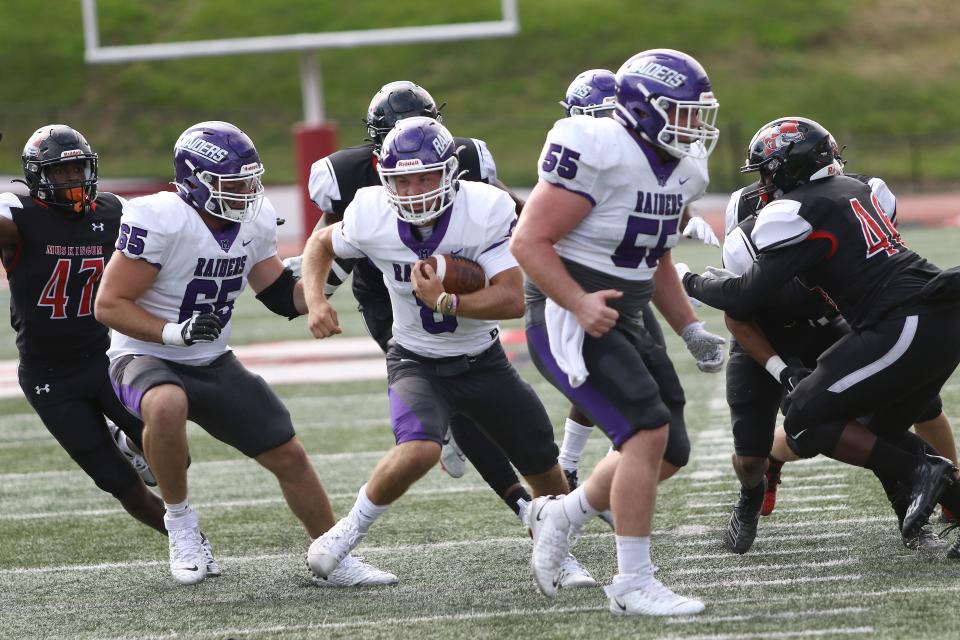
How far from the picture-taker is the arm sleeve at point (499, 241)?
13.1ft

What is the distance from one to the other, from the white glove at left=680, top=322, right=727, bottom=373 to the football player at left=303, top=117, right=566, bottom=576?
0.50 meters

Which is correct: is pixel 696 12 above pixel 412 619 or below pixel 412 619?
below

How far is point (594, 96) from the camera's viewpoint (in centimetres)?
521

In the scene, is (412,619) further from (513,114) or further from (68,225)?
(513,114)

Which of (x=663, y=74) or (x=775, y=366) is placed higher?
(x=663, y=74)

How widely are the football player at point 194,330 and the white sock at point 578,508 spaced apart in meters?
0.68

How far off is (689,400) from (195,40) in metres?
11.2

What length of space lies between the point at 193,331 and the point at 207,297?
28 cm

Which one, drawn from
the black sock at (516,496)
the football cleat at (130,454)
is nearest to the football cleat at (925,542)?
the black sock at (516,496)

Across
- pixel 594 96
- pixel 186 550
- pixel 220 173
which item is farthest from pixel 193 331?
pixel 594 96

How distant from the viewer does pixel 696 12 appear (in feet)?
98.7

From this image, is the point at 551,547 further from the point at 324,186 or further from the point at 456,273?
the point at 324,186

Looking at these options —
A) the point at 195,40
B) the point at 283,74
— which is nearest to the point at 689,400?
the point at 195,40

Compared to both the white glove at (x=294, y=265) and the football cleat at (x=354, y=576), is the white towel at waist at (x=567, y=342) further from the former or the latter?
the white glove at (x=294, y=265)
